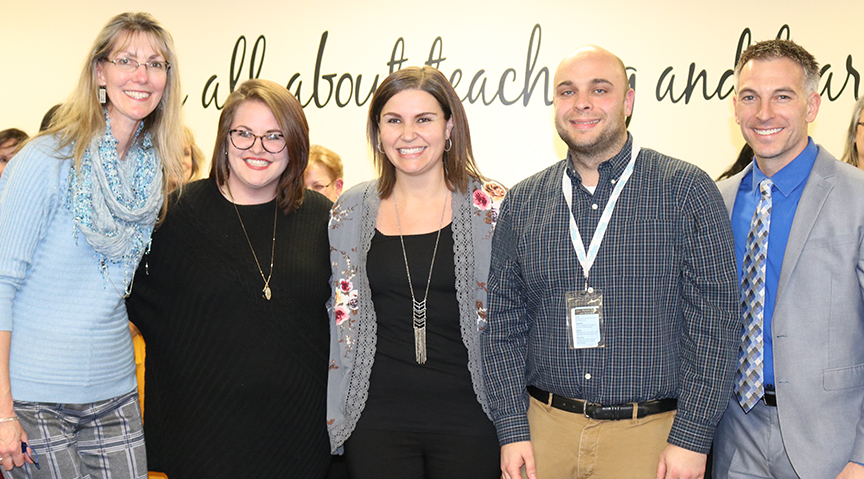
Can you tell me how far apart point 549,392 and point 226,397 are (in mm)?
1088

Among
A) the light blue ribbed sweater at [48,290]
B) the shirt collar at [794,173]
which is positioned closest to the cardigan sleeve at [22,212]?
the light blue ribbed sweater at [48,290]

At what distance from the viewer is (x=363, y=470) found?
2.16 m

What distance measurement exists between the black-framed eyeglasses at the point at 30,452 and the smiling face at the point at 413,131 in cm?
143

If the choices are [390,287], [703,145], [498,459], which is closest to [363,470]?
[498,459]

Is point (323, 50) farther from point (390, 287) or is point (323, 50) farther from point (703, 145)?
point (390, 287)

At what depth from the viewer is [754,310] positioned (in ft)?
6.69

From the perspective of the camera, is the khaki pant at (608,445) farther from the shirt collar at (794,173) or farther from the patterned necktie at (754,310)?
the shirt collar at (794,173)

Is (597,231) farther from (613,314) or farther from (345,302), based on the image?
(345,302)

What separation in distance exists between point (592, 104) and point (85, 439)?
1.95m

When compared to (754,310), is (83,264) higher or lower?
higher

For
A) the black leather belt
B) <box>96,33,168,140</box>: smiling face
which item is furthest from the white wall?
the black leather belt

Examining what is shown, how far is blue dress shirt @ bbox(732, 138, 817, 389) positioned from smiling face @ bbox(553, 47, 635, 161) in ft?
1.55

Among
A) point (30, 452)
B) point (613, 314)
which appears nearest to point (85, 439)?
point (30, 452)

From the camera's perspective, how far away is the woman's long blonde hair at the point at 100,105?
82.3 inches
